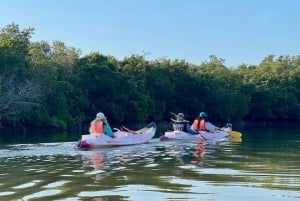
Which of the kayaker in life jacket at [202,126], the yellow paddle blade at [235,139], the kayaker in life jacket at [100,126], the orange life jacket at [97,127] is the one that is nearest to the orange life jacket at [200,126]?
the kayaker in life jacket at [202,126]

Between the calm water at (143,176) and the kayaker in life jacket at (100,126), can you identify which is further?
the kayaker in life jacket at (100,126)

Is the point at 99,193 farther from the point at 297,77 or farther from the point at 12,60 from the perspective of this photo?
the point at 297,77

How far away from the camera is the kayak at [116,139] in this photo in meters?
20.3

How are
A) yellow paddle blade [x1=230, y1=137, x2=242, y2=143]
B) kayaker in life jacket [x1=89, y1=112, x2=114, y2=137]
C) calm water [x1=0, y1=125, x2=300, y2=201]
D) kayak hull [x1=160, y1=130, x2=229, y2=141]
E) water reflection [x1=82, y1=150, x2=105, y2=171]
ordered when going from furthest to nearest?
yellow paddle blade [x1=230, y1=137, x2=242, y2=143] → kayak hull [x1=160, y1=130, x2=229, y2=141] → kayaker in life jacket [x1=89, y1=112, x2=114, y2=137] → water reflection [x1=82, y1=150, x2=105, y2=171] → calm water [x1=0, y1=125, x2=300, y2=201]

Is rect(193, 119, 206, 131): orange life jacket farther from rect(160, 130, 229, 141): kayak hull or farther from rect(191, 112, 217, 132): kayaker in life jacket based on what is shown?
rect(160, 130, 229, 141): kayak hull

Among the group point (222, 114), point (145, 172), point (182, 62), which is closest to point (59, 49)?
point (182, 62)

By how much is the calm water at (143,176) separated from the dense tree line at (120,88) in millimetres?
24331

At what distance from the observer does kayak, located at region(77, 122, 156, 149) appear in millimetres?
20344

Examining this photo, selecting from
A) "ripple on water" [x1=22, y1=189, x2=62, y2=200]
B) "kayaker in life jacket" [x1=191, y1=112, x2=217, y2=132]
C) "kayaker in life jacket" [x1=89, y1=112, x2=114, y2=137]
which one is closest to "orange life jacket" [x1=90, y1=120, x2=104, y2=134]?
"kayaker in life jacket" [x1=89, y1=112, x2=114, y2=137]

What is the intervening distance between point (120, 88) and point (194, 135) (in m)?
29.5

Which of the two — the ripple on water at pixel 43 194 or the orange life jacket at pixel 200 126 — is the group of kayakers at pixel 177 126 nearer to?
the orange life jacket at pixel 200 126

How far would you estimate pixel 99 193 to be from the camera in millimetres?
9766

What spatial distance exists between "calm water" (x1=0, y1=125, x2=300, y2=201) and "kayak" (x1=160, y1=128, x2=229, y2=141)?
5.83m

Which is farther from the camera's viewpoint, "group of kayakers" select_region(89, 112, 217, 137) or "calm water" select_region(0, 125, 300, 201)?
"group of kayakers" select_region(89, 112, 217, 137)
